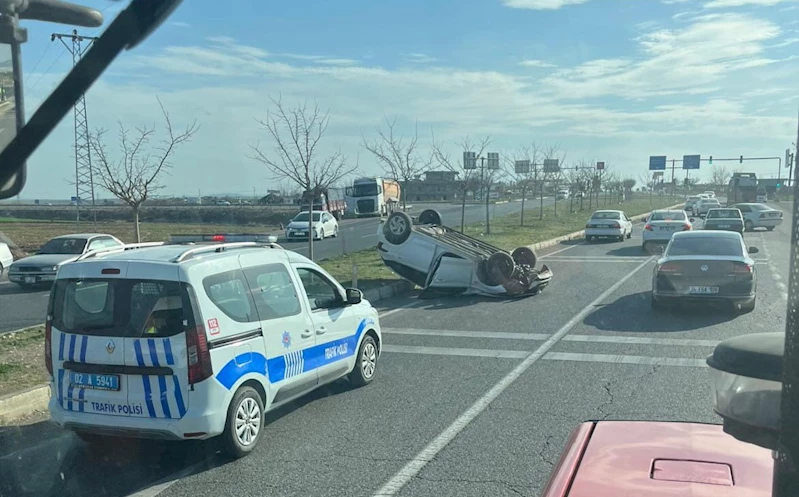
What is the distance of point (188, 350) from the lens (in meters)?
5.57

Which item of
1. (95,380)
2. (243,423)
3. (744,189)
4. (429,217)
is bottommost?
(243,423)

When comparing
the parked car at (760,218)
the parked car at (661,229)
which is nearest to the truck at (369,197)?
the parked car at (760,218)

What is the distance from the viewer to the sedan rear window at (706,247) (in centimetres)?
1258

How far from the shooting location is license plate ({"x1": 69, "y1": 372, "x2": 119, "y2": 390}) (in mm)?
5652

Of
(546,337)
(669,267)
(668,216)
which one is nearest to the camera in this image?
(546,337)

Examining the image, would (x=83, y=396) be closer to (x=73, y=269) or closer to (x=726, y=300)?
(x=73, y=269)

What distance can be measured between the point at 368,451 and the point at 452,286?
30.7 feet

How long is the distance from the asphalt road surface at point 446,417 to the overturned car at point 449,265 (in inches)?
99.8

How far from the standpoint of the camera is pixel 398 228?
15438 millimetres

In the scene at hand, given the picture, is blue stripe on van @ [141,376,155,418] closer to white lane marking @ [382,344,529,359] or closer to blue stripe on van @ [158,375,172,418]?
blue stripe on van @ [158,375,172,418]

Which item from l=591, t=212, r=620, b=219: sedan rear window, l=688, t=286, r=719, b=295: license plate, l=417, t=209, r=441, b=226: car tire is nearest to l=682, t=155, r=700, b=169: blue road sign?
l=591, t=212, r=620, b=219: sedan rear window

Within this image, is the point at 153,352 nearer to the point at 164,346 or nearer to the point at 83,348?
the point at 164,346

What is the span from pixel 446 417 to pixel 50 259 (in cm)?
1479

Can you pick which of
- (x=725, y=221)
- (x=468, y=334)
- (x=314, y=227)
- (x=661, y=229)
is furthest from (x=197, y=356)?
(x=314, y=227)
